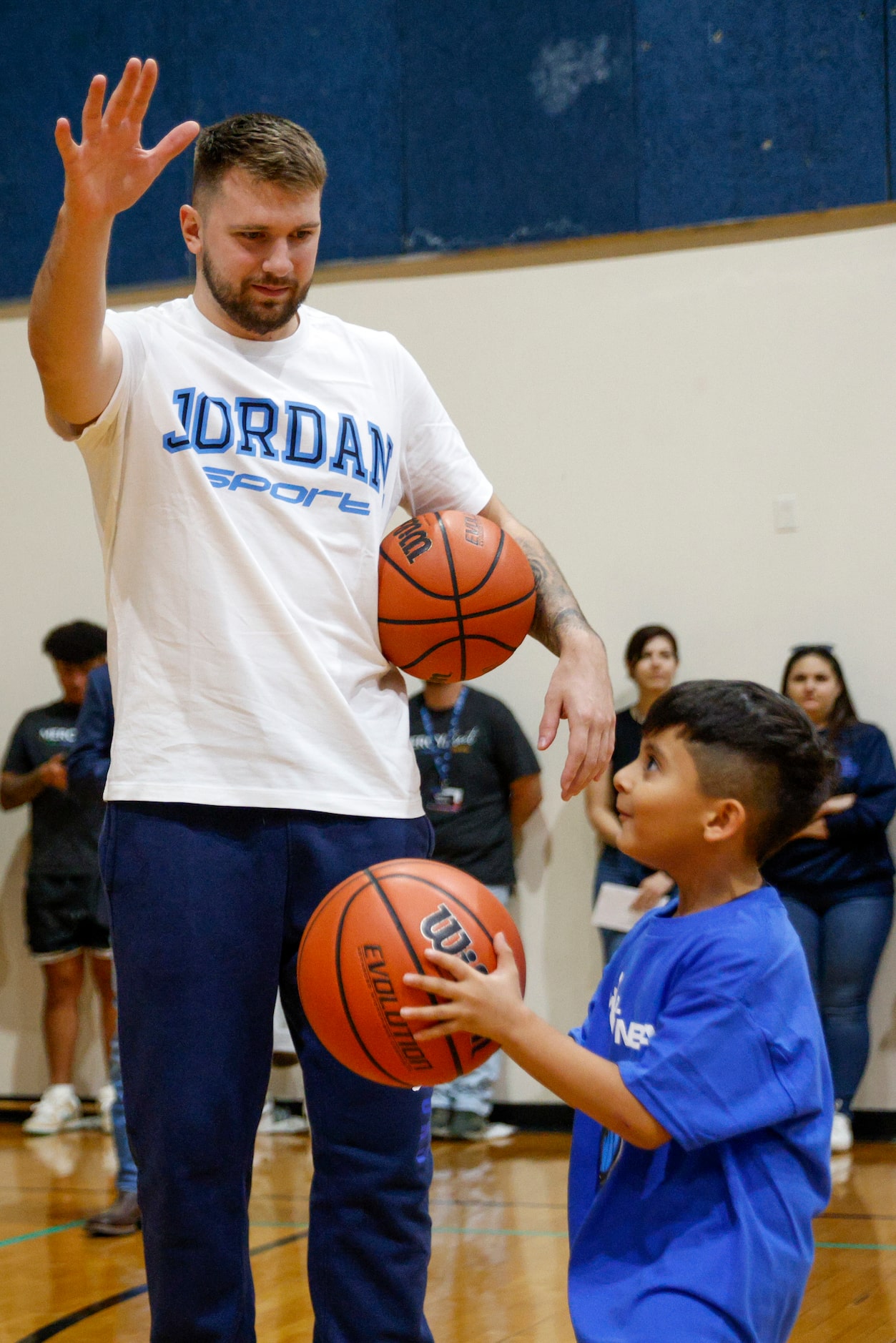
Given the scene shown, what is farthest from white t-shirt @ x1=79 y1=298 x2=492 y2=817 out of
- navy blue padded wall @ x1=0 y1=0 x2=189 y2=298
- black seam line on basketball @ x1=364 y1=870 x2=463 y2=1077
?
navy blue padded wall @ x1=0 y1=0 x2=189 y2=298

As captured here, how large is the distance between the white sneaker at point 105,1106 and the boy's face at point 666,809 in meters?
3.83

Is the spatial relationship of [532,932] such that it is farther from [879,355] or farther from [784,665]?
[879,355]

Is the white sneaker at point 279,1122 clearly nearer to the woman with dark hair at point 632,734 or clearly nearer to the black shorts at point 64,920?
the black shorts at point 64,920

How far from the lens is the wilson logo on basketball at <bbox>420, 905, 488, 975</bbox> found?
179 centimetres

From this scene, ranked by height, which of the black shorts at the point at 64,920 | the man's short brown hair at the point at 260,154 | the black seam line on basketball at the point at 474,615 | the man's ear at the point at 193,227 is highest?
Answer: the man's short brown hair at the point at 260,154

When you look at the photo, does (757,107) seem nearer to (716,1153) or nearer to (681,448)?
(681,448)

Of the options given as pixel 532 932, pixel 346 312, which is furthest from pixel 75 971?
pixel 346 312

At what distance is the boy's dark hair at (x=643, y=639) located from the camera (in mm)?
6074

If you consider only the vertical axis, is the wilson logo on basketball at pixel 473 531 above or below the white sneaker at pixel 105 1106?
above

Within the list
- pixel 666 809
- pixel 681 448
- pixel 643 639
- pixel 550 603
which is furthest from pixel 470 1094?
pixel 666 809

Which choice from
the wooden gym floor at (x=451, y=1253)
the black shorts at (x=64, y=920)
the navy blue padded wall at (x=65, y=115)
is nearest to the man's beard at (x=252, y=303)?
the wooden gym floor at (x=451, y=1253)

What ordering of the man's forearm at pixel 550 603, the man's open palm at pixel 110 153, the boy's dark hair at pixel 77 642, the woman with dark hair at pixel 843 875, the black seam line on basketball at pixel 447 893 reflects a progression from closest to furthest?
the man's open palm at pixel 110 153, the black seam line on basketball at pixel 447 893, the man's forearm at pixel 550 603, the woman with dark hair at pixel 843 875, the boy's dark hair at pixel 77 642

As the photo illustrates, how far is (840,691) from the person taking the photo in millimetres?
5809

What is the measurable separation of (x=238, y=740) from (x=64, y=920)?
16.2ft
